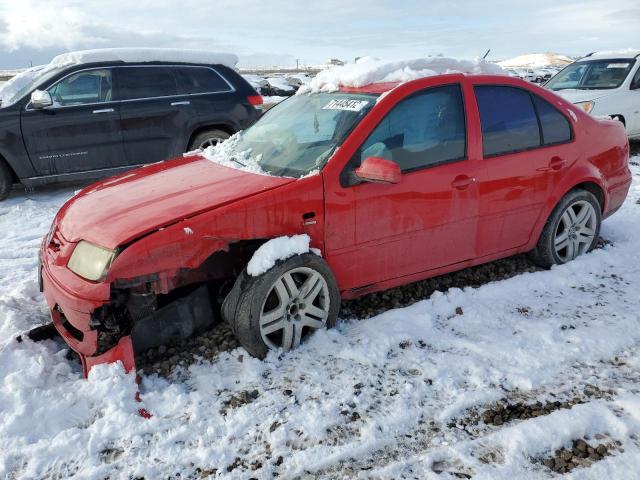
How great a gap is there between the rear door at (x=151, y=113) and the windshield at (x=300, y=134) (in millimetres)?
3426

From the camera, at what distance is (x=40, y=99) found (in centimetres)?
656

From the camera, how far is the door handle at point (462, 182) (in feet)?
12.2

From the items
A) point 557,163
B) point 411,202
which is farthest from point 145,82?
point 557,163

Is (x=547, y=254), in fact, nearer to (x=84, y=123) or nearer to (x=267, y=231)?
(x=267, y=231)

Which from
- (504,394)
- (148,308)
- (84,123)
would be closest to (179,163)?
(148,308)

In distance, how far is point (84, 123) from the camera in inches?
273

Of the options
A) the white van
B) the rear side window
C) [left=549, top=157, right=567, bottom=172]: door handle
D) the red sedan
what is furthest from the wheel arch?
the white van

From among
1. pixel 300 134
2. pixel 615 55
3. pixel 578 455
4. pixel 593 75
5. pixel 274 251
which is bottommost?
pixel 578 455

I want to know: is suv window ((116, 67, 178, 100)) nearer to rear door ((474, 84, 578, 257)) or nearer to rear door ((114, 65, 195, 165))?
rear door ((114, 65, 195, 165))

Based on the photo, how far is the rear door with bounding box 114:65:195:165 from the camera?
720cm

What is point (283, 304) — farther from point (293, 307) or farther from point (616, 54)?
point (616, 54)

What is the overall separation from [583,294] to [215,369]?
9.29ft

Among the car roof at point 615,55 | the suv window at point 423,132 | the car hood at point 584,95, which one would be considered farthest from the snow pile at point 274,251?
the car roof at point 615,55

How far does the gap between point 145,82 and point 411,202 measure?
17.3 ft
